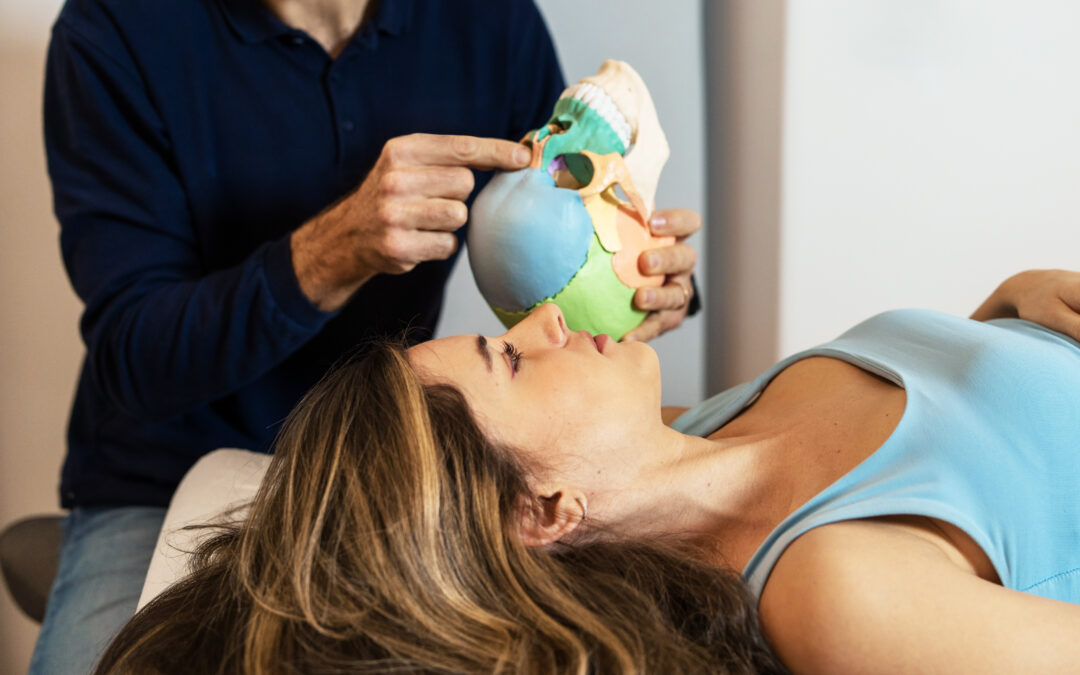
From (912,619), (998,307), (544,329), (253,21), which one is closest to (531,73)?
(253,21)

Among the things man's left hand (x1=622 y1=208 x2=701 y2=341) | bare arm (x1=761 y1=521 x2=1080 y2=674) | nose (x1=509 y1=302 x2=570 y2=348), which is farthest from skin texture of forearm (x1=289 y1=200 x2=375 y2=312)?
bare arm (x1=761 y1=521 x2=1080 y2=674)

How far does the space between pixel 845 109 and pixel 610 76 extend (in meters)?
0.68

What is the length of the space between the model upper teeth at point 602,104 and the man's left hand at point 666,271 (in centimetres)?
12

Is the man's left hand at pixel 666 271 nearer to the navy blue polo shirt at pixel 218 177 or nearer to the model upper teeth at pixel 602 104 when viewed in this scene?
the model upper teeth at pixel 602 104

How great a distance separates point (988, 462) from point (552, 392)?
0.43 meters

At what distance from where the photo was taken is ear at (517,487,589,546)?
2.87ft

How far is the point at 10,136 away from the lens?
171 cm

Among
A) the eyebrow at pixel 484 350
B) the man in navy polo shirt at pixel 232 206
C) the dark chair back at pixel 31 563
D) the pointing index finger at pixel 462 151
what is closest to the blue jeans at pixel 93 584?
the man in navy polo shirt at pixel 232 206

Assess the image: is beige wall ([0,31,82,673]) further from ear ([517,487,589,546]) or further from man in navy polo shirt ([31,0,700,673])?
ear ([517,487,589,546])

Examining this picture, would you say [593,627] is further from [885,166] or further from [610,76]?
[885,166]

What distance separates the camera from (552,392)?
35.4 inches

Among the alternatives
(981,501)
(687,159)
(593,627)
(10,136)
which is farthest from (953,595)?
(10,136)

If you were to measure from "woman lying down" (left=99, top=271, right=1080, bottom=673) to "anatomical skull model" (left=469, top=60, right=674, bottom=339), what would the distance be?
7cm

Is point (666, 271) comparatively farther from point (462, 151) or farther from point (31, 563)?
point (31, 563)
